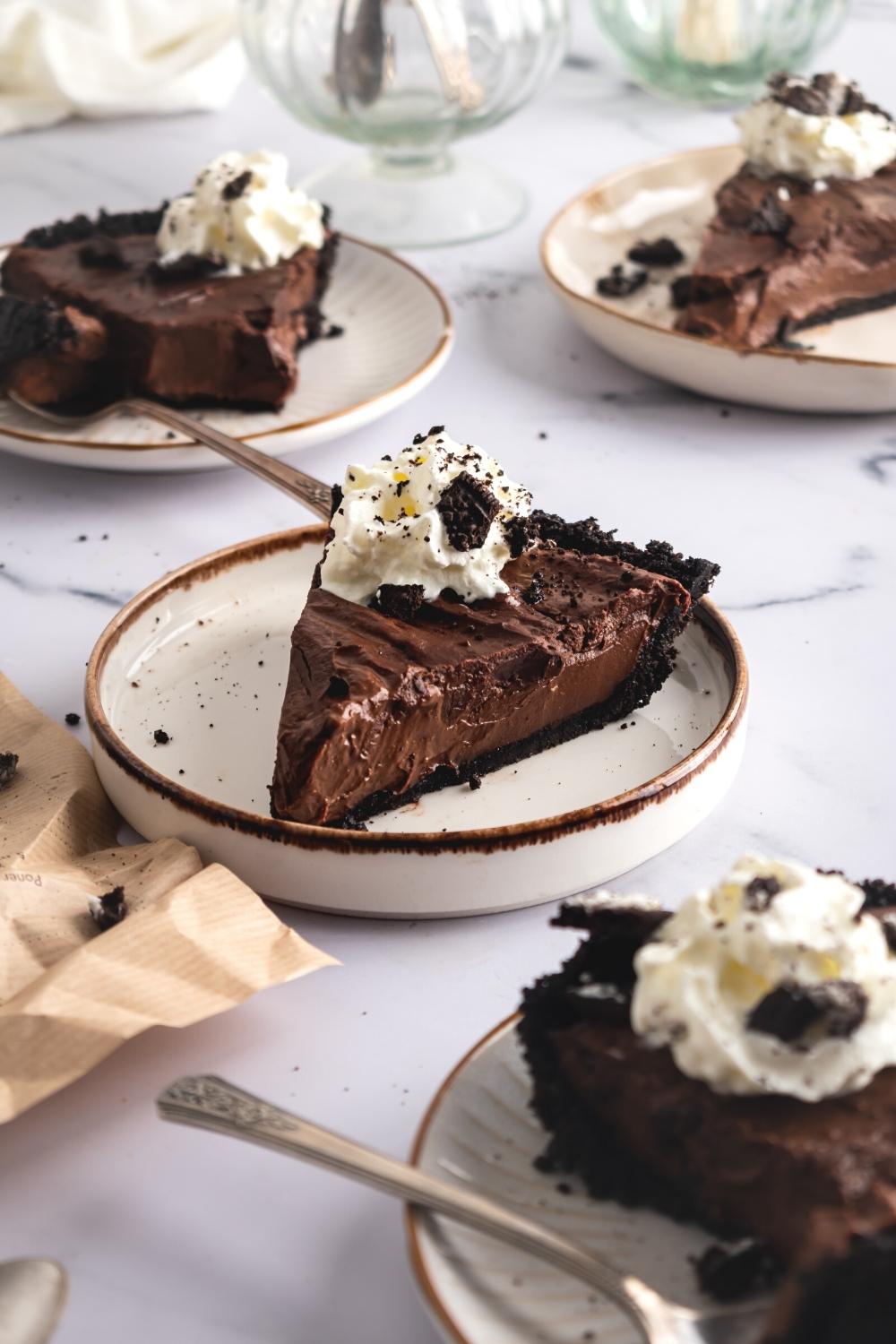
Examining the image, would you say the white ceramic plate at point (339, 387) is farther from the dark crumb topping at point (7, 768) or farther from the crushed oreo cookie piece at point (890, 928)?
the crushed oreo cookie piece at point (890, 928)

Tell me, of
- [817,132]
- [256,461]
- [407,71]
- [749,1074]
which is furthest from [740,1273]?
[407,71]

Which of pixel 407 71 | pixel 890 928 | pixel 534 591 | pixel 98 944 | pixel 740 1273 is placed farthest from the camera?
pixel 407 71

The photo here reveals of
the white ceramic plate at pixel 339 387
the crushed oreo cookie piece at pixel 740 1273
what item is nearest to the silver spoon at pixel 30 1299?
the crushed oreo cookie piece at pixel 740 1273

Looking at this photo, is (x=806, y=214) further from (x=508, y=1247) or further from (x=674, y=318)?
(x=508, y=1247)

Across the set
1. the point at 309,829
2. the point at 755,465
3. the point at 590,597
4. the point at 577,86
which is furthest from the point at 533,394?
the point at 577,86

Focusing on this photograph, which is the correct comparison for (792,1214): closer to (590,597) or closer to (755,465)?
(590,597)

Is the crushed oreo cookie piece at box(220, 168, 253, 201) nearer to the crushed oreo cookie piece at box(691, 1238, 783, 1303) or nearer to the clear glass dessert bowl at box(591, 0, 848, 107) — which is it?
the clear glass dessert bowl at box(591, 0, 848, 107)

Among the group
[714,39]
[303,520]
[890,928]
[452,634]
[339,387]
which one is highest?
[714,39]
